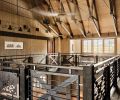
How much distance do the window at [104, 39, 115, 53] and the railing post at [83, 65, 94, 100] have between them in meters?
10.3

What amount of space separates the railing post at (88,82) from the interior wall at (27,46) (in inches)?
310

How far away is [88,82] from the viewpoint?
7.23 feet

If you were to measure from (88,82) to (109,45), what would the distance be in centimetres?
1044

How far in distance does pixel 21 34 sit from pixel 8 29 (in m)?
1.09

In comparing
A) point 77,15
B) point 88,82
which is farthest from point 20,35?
point 88,82

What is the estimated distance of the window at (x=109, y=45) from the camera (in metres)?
11.9

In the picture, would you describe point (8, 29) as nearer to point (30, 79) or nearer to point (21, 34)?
point (21, 34)

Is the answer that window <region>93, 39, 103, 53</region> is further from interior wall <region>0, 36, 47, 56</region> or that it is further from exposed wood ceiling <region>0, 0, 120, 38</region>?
interior wall <region>0, 36, 47, 56</region>

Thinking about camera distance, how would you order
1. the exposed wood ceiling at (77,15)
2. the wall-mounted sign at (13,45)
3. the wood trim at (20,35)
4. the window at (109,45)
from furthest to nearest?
the window at (109,45)
the exposed wood ceiling at (77,15)
the wall-mounted sign at (13,45)
the wood trim at (20,35)

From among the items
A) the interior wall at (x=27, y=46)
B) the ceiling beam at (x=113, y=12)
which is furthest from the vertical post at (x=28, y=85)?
the ceiling beam at (x=113, y=12)

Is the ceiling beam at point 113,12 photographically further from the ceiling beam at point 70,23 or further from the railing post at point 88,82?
the railing post at point 88,82

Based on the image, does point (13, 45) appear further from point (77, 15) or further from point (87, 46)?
point (87, 46)

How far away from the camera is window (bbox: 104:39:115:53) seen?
38.9ft

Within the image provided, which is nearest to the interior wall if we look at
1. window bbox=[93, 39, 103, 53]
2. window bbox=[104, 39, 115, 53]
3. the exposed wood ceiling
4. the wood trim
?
the wood trim
